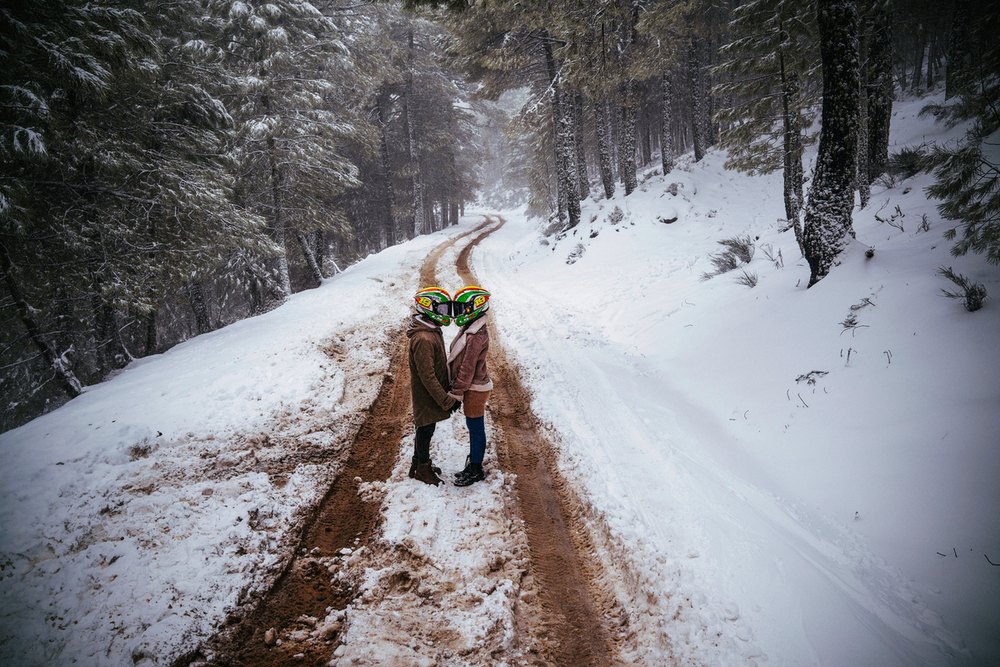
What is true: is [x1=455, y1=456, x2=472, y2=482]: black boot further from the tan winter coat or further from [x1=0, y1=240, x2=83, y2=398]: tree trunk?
[x1=0, y1=240, x2=83, y2=398]: tree trunk

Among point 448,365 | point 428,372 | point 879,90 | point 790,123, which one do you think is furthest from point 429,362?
point 879,90

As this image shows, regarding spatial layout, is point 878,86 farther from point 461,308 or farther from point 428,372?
point 428,372

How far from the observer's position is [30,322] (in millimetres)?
7602

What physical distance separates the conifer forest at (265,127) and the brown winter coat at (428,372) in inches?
194

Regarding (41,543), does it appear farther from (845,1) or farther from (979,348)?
(845,1)

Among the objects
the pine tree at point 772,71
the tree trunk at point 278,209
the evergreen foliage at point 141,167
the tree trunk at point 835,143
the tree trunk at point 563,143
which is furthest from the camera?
the tree trunk at point 563,143

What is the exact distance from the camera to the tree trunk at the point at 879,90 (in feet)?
35.6

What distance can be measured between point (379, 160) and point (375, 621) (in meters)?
25.8

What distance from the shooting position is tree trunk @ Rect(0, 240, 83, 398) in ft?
23.5

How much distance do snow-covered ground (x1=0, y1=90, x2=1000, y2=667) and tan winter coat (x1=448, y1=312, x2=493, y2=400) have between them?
1.15 m

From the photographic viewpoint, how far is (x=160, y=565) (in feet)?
9.99

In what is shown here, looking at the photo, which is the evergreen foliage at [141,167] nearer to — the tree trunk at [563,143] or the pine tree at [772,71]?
the tree trunk at [563,143]

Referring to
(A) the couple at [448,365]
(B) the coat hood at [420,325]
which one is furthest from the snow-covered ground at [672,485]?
(B) the coat hood at [420,325]

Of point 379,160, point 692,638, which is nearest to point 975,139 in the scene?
point 692,638
